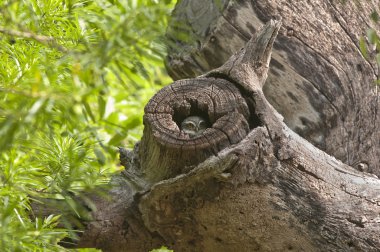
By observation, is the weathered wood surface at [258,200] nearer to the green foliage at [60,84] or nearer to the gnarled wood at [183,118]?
the gnarled wood at [183,118]

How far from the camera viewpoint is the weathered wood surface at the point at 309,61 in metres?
2.47

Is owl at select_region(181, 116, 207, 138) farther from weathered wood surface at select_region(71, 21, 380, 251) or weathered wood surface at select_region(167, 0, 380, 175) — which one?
weathered wood surface at select_region(167, 0, 380, 175)

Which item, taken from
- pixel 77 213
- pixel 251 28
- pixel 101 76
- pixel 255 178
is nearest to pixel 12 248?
pixel 77 213

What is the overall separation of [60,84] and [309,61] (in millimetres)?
920

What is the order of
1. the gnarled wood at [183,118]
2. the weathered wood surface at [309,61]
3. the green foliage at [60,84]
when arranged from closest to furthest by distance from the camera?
the green foliage at [60,84], the gnarled wood at [183,118], the weathered wood surface at [309,61]

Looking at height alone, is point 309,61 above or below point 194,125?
above

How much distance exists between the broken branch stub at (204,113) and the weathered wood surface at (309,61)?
0.94 feet

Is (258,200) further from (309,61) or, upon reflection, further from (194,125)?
(309,61)

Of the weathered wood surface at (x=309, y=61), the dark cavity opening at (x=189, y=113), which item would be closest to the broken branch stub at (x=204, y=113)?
the dark cavity opening at (x=189, y=113)

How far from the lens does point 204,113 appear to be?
6.79ft

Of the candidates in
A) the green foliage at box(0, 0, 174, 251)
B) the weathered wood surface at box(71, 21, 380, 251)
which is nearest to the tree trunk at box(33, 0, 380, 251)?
the weathered wood surface at box(71, 21, 380, 251)

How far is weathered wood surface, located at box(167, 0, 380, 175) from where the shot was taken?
2473 mm

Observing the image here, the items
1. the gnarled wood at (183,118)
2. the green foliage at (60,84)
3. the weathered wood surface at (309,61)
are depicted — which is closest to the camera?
the green foliage at (60,84)

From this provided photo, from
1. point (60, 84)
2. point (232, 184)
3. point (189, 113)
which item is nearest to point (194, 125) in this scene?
point (189, 113)
